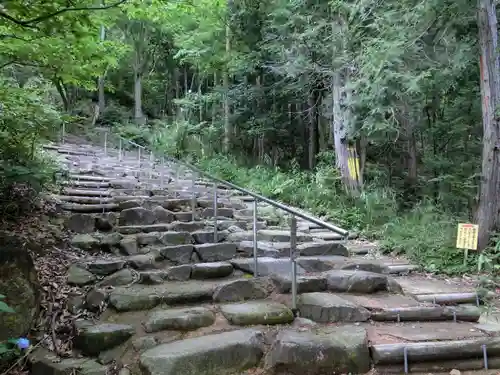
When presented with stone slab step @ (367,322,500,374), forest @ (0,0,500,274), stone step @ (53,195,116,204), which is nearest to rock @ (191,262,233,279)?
stone slab step @ (367,322,500,374)

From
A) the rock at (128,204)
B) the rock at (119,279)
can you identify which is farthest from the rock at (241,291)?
the rock at (128,204)

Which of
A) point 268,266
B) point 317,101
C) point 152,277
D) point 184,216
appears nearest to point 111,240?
point 152,277

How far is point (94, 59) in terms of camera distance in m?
4.75

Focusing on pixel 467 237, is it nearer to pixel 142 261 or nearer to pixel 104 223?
pixel 142 261

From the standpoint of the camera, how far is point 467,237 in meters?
5.75

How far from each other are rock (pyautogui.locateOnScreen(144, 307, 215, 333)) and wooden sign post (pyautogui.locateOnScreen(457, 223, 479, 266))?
401 centimetres

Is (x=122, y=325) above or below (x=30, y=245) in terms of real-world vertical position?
below

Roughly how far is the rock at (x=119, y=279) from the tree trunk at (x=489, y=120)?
16.6 ft

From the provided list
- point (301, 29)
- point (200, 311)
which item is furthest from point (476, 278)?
point (301, 29)

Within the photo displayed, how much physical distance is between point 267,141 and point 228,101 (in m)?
2.16

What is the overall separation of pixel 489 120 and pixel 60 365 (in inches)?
254

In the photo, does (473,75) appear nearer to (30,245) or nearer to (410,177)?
(410,177)

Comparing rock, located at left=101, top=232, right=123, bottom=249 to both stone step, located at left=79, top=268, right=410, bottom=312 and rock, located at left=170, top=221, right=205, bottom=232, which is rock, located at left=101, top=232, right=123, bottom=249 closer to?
stone step, located at left=79, top=268, right=410, bottom=312

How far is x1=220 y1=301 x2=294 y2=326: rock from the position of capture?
11.8 ft
